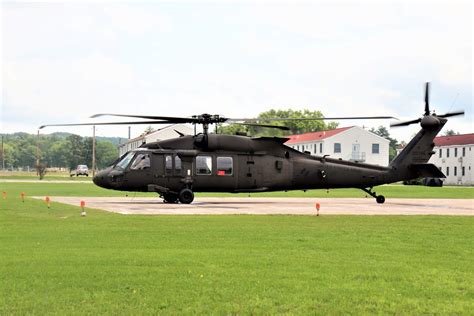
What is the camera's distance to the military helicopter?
3253 cm

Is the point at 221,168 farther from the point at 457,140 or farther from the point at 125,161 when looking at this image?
the point at 457,140

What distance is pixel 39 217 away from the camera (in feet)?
78.1

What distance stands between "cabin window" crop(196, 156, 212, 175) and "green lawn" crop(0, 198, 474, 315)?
11.7 m

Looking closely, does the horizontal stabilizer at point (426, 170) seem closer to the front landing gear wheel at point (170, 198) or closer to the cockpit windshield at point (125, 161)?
the front landing gear wheel at point (170, 198)

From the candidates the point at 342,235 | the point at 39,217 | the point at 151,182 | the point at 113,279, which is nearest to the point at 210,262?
the point at 113,279

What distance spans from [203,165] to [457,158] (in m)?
98.6

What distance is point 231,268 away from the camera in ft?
42.2

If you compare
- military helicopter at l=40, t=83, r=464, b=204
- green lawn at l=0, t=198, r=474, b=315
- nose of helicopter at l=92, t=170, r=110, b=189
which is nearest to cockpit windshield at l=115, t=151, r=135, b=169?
military helicopter at l=40, t=83, r=464, b=204

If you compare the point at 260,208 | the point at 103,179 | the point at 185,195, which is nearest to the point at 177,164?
the point at 185,195

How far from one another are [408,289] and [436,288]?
0.50 m

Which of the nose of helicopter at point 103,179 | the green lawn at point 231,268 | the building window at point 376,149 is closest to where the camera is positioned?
the green lawn at point 231,268

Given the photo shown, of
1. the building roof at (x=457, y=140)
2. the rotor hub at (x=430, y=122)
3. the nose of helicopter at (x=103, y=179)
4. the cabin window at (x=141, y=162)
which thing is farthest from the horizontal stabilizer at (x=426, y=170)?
the building roof at (x=457, y=140)

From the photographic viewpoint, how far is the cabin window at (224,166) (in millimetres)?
33750

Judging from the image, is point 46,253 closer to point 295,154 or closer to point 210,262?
point 210,262
